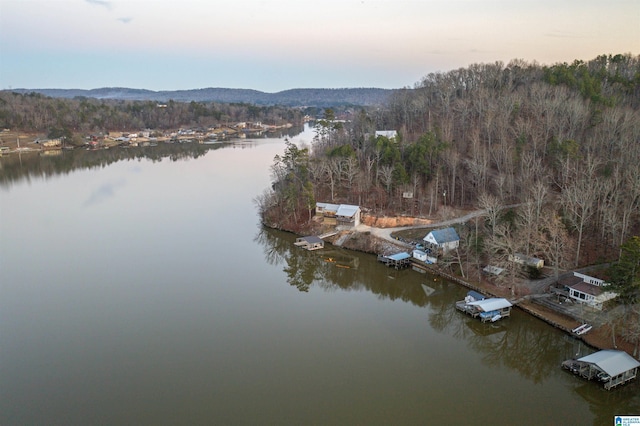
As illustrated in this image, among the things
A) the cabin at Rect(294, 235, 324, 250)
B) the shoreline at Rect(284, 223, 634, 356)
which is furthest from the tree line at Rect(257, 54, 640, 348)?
the cabin at Rect(294, 235, 324, 250)

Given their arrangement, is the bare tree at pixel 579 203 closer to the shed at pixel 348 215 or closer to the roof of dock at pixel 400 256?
the roof of dock at pixel 400 256

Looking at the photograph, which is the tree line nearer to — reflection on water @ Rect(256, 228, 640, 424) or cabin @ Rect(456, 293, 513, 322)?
cabin @ Rect(456, 293, 513, 322)

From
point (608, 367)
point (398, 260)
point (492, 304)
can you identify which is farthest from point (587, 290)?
point (398, 260)

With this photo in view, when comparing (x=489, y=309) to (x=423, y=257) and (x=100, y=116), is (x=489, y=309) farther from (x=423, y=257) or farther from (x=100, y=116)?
(x=100, y=116)

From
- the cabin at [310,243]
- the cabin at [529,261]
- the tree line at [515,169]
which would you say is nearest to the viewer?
the cabin at [529,261]

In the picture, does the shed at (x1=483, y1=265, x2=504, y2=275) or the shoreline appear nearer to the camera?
the shoreline

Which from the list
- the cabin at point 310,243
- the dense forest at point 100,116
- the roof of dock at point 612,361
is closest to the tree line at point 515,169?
the cabin at point 310,243

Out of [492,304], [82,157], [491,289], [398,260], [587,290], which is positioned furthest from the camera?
[82,157]
